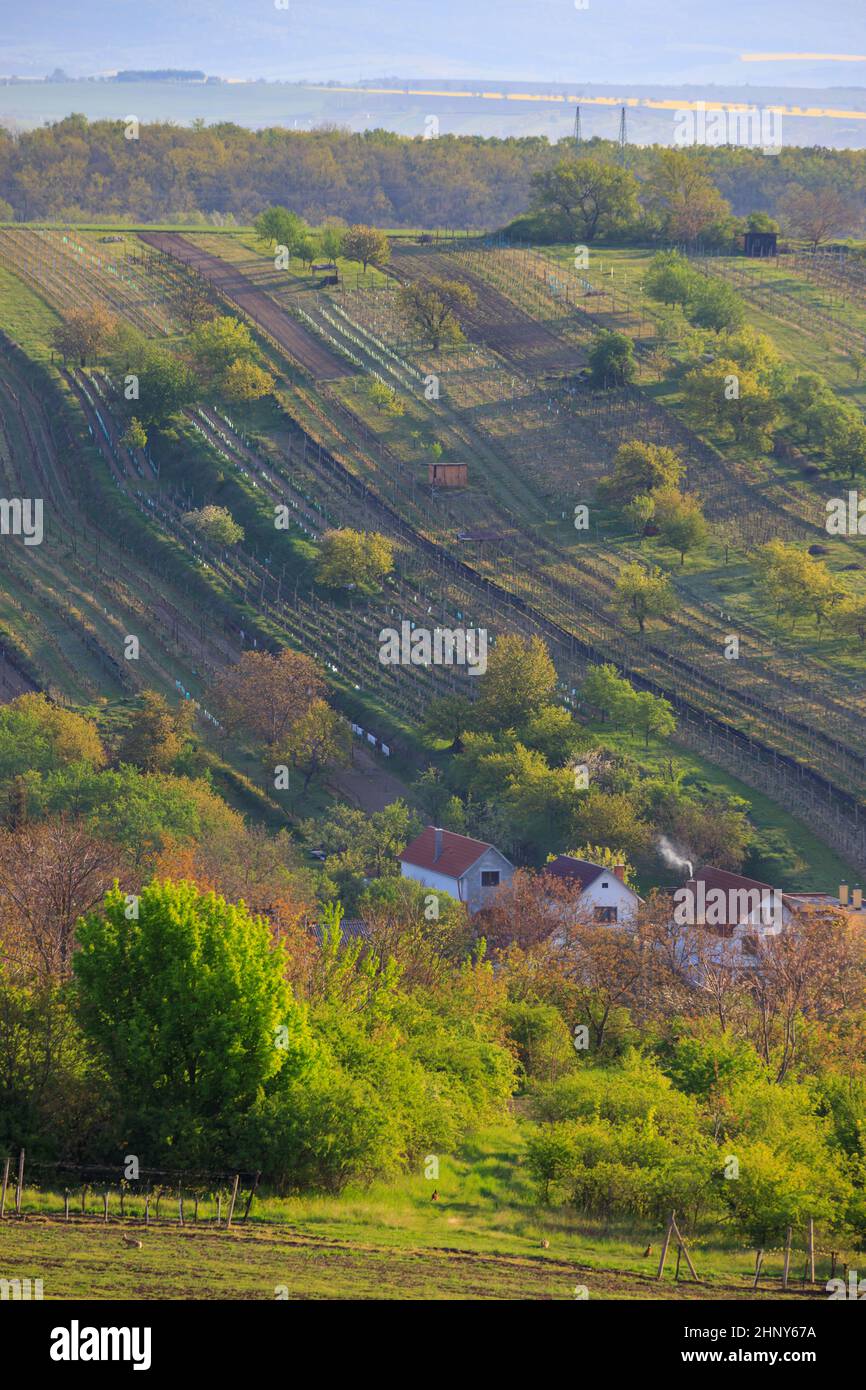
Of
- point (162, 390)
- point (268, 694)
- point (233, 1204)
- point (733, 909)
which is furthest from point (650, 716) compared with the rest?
point (233, 1204)

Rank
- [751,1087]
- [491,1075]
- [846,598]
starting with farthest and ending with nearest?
[846,598]
[491,1075]
[751,1087]

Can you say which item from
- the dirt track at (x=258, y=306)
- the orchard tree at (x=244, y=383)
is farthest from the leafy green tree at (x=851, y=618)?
the dirt track at (x=258, y=306)

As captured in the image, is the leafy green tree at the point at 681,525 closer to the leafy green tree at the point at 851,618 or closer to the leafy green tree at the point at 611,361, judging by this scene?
the leafy green tree at the point at 851,618

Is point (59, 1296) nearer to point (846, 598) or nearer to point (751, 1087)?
point (751, 1087)

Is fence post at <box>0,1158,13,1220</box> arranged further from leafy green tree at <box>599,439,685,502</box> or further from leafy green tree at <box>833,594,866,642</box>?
leafy green tree at <box>599,439,685,502</box>

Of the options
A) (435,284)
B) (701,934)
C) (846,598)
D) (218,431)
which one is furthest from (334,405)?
(701,934)

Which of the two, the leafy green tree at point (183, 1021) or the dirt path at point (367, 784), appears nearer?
the leafy green tree at point (183, 1021)

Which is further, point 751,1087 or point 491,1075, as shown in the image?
point 491,1075
